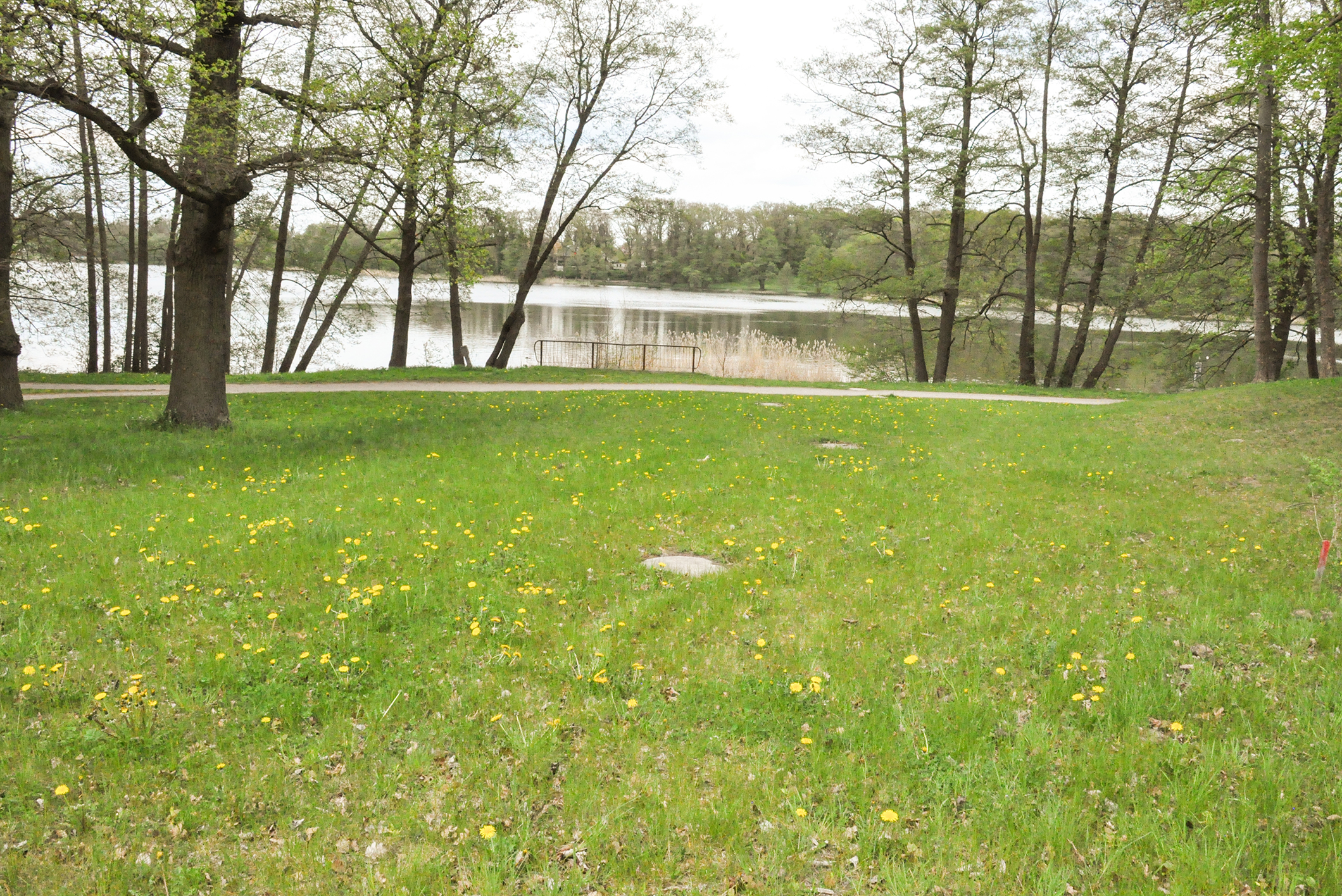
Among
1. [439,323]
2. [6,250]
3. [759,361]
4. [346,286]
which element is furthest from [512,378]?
[439,323]

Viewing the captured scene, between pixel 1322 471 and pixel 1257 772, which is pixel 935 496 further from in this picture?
pixel 1257 772

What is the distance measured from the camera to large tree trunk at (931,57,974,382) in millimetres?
24453

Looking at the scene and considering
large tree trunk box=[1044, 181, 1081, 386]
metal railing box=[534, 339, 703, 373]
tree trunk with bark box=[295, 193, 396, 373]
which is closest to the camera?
tree trunk with bark box=[295, 193, 396, 373]

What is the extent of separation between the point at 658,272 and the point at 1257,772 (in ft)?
279

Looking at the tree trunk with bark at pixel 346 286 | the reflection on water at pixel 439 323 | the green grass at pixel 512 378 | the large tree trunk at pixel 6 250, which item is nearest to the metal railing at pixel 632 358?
the reflection on water at pixel 439 323

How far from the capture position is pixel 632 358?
2866 centimetres

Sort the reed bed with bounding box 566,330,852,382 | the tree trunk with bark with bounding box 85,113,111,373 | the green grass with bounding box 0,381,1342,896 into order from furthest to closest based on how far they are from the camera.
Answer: the reed bed with bounding box 566,330,852,382
the tree trunk with bark with bounding box 85,113,111,373
the green grass with bounding box 0,381,1342,896

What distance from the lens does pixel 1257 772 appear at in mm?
3512

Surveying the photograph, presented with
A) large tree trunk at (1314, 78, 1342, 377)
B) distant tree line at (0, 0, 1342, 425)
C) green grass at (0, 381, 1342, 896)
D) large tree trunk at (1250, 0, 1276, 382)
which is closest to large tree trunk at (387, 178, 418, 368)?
distant tree line at (0, 0, 1342, 425)

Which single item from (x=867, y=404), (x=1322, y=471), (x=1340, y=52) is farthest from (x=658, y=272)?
(x=1322, y=471)

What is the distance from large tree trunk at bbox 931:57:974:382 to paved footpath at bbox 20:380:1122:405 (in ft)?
19.8

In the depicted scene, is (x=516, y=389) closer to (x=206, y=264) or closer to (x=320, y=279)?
(x=206, y=264)

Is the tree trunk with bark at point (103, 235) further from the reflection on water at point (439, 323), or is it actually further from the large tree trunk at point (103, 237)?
the reflection on water at point (439, 323)

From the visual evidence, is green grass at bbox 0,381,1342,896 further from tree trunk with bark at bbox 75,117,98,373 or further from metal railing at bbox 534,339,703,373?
metal railing at bbox 534,339,703,373
